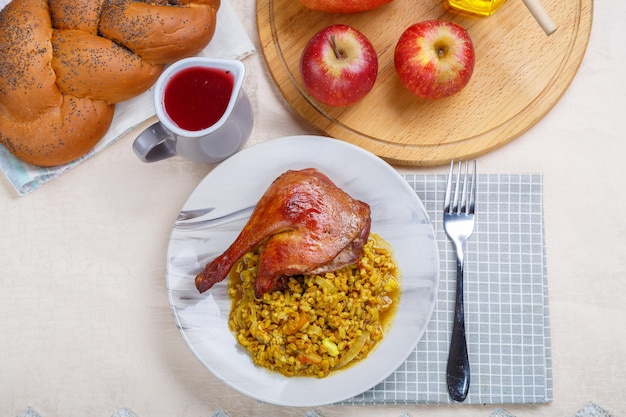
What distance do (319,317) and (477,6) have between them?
846 mm

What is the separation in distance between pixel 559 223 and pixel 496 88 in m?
0.38

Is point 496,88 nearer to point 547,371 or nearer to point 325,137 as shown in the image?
point 325,137

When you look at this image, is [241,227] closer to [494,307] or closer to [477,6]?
[494,307]

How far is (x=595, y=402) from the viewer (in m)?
1.54

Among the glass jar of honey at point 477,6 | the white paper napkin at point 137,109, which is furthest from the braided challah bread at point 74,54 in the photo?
the glass jar of honey at point 477,6

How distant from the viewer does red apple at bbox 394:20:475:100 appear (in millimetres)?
1444

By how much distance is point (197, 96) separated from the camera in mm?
1417

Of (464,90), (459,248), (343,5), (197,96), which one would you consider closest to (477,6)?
(464,90)

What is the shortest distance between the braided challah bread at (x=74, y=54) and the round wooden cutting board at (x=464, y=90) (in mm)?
244

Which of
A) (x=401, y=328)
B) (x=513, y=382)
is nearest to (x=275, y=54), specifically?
(x=401, y=328)

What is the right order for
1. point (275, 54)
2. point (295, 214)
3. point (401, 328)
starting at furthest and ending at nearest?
point (275, 54), point (401, 328), point (295, 214)

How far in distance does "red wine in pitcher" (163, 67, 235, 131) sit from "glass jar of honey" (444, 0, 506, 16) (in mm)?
598

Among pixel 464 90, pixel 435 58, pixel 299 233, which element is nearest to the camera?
pixel 299 233

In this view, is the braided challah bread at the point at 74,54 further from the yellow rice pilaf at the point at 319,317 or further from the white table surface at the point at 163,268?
the yellow rice pilaf at the point at 319,317
